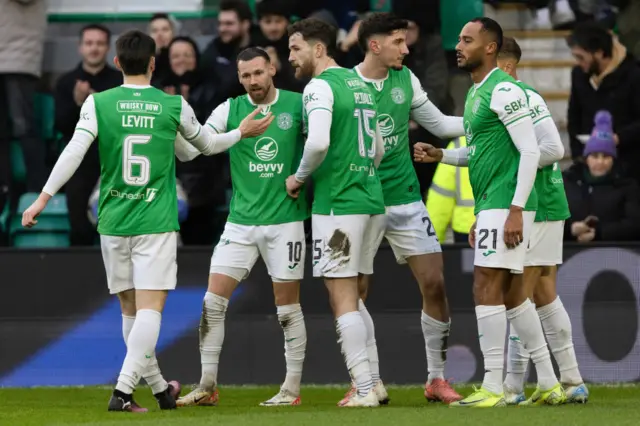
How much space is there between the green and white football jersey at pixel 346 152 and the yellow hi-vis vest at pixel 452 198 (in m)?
2.40

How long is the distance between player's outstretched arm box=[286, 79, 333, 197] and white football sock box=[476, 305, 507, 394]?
1.28 m

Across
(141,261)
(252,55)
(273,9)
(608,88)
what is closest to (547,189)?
(252,55)

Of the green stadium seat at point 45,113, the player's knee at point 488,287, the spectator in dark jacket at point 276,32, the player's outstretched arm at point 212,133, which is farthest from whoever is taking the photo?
the green stadium seat at point 45,113

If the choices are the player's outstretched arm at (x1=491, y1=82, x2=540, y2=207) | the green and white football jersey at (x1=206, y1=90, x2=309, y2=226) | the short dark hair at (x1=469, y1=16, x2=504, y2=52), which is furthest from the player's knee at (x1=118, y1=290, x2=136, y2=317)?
the short dark hair at (x1=469, y1=16, x2=504, y2=52)

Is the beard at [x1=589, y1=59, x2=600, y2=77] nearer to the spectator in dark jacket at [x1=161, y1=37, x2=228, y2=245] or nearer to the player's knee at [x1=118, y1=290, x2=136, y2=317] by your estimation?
the spectator in dark jacket at [x1=161, y1=37, x2=228, y2=245]

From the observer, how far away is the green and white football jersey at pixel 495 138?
7980 mm

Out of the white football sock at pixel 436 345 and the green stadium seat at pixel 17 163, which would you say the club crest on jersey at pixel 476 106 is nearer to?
the white football sock at pixel 436 345

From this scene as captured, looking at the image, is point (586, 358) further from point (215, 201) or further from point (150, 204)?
point (150, 204)

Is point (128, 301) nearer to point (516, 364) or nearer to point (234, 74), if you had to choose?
point (516, 364)

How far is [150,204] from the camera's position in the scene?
8281mm

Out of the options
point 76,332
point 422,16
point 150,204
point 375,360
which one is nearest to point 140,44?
point 150,204

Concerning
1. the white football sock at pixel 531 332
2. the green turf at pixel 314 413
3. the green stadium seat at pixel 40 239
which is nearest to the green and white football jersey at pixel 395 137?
the white football sock at pixel 531 332

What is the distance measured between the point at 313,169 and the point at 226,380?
3.00 m

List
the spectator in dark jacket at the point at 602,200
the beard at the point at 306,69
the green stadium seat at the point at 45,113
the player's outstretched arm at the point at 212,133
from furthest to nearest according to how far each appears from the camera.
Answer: the green stadium seat at the point at 45,113 → the spectator in dark jacket at the point at 602,200 → the beard at the point at 306,69 → the player's outstretched arm at the point at 212,133
